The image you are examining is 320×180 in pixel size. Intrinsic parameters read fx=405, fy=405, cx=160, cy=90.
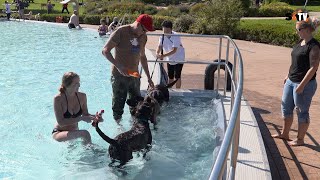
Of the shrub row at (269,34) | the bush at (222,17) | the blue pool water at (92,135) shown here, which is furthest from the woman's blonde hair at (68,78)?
the bush at (222,17)

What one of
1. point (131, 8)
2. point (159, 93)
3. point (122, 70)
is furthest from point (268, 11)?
point (122, 70)

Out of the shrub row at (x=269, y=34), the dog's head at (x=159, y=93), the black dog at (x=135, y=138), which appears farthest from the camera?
the shrub row at (x=269, y=34)

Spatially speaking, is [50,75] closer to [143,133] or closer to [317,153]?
[143,133]

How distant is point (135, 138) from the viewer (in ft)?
15.2

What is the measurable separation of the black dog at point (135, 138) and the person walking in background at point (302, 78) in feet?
6.58

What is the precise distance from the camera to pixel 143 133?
482cm

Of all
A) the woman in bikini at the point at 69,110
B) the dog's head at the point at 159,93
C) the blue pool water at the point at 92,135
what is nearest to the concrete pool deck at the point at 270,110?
the blue pool water at the point at 92,135

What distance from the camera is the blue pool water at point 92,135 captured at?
A: 4.92 m

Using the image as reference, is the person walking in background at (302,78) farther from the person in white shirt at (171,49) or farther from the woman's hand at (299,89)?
the person in white shirt at (171,49)

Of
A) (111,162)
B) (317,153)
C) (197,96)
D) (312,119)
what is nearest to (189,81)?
(197,96)

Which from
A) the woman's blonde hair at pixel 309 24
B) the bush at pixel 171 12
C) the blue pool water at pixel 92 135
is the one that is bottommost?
the blue pool water at pixel 92 135

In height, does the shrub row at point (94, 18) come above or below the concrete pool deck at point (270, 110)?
above

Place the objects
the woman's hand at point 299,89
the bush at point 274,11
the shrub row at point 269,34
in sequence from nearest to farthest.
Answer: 1. the woman's hand at point 299,89
2. the shrub row at point 269,34
3. the bush at point 274,11

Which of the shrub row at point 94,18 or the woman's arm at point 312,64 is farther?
the shrub row at point 94,18
